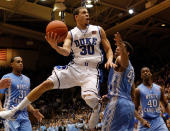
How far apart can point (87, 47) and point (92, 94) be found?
2.59 ft

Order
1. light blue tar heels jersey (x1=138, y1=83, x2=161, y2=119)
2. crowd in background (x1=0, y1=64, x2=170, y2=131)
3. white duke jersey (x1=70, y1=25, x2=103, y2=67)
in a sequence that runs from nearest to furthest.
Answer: white duke jersey (x1=70, y1=25, x2=103, y2=67) → light blue tar heels jersey (x1=138, y1=83, x2=161, y2=119) → crowd in background (x1=0, y1=64, x2=170, y2=131)

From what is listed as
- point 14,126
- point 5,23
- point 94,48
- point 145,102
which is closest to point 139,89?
point 145,102

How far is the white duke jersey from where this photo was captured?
13.7 ft

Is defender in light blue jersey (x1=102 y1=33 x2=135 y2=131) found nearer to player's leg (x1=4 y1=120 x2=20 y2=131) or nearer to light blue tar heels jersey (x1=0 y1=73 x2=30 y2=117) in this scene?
player's leg (x1=4 y1=120 x2=20 y2=131)

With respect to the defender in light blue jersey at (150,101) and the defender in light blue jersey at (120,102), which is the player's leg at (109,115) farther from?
the defender in light blue jersey at (150,101)

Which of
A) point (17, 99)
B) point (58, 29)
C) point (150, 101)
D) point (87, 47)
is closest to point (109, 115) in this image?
point (87, 47)

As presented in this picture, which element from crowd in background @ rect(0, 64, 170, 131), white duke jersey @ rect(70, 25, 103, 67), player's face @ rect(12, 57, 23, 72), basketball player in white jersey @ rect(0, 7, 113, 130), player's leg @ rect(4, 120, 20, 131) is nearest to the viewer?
basketball player in white jersey @ rect(0, 7, 113, 130)

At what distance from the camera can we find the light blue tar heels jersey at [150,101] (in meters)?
5.13

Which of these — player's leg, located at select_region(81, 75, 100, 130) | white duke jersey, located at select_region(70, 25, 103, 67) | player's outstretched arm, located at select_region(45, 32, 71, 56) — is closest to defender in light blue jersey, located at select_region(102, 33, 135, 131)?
player's leg, located at select_region(81, 75, 100, 130)

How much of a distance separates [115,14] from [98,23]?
1115 mm

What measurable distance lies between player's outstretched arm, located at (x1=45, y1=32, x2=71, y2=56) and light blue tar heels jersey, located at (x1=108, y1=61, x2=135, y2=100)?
0.74 metres

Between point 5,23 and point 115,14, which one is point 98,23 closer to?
point 115,14

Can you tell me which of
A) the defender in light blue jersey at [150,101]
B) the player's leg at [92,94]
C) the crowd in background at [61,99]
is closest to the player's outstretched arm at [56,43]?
the player's leg at [92,94]

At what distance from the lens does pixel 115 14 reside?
53.7ft
